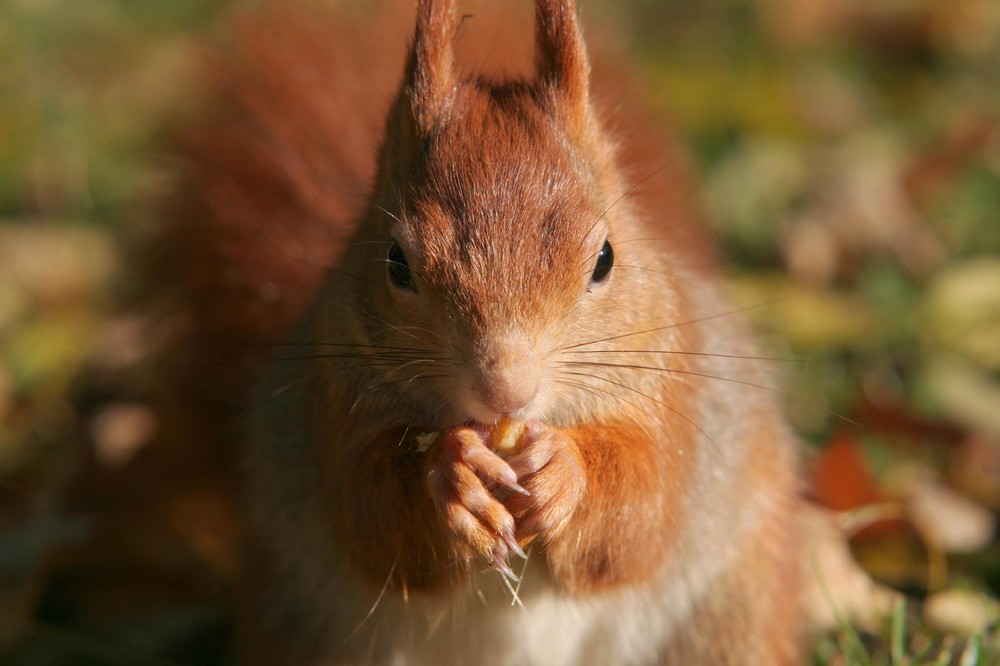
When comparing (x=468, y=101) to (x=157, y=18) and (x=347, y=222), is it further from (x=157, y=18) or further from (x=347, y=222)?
(x=157, y=18)

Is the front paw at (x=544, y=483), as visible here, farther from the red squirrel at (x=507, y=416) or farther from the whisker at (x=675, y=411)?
the whisker at (x=675, y=411)

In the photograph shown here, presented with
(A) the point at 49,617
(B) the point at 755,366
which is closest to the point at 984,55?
(B) the point at 755,366

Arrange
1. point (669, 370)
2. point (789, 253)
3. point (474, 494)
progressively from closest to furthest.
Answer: point (474, 494) → point (669, 370) → point (789, 253)

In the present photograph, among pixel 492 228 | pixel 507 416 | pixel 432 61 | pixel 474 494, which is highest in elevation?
pixel 432 61

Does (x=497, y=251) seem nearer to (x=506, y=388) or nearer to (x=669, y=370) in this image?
(x=506, y=388)

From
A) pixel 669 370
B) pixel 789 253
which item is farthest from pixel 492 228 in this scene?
pixel 789 253

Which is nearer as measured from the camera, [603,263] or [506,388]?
[506,388]

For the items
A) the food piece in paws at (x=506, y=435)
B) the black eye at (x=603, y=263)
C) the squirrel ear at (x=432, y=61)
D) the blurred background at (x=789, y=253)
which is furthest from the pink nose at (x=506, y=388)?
the blurred background at (x=789, y=253)
